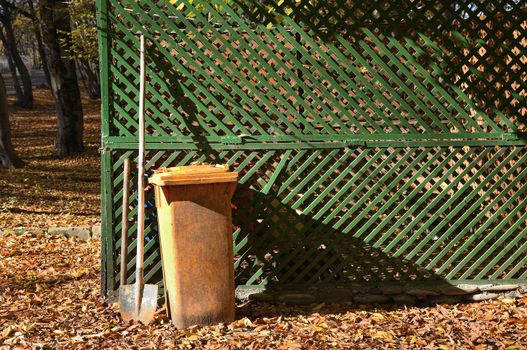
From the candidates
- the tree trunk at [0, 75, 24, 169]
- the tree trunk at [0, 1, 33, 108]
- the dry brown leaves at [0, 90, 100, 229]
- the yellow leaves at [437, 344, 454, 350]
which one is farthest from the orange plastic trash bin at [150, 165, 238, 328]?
the tree trunk at [0, 1, 33, 108]

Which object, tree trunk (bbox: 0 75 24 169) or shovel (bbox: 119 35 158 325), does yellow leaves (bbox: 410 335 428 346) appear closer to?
shovel (bbox: 119 35 158 325)

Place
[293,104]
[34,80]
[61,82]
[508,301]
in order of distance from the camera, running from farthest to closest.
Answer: [34,80] < [61,82] < [508,301] < [293,104]

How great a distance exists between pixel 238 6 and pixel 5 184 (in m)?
8.87

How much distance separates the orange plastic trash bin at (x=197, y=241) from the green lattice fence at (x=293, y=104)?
68cm

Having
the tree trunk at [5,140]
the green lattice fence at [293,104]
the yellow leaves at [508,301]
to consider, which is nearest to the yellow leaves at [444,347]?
the green lattice fence at [293,104]

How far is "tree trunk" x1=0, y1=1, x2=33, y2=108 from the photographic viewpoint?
1021 inches

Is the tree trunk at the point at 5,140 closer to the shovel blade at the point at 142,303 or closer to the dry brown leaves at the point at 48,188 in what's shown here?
the dry brown leaves at the point at 48,188

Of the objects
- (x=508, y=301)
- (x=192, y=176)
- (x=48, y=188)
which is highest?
(x=192, y=176)

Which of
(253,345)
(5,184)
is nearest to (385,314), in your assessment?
(253,345)

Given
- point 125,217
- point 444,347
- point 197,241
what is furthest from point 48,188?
point 444,347

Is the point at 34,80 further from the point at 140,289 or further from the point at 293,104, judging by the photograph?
the point at 140,289

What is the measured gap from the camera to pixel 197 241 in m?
5.68

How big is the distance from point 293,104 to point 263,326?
6.40ft

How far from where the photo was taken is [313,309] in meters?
6.46
